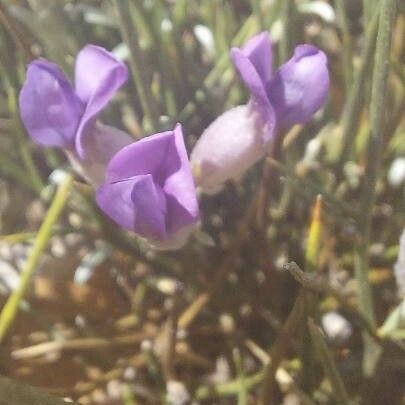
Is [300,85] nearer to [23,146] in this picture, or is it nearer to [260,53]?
[260,53]

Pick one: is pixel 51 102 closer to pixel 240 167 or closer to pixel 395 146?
pixel 240 167

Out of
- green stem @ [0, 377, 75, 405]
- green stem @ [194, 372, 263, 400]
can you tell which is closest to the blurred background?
green stem @ [194, 372, 263, 400]

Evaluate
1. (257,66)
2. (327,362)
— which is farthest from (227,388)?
(257,66)

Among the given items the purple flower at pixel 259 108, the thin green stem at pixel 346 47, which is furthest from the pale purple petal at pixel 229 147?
the thin green stem at pixel 346 47

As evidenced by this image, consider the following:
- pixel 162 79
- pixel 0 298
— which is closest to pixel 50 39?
pixel 162 79

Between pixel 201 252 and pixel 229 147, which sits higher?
pixel 229 147

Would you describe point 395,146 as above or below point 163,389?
above

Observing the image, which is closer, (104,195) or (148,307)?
(104,195)
